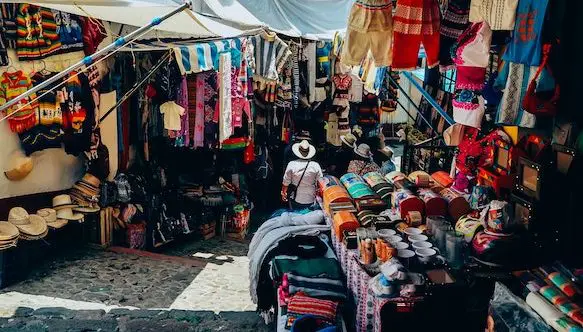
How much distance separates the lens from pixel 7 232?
7.05m

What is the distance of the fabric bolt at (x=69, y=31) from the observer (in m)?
7.18

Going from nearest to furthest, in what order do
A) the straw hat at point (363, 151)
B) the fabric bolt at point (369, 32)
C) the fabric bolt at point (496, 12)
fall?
1. the fabric bolt at point (496, 12)
2. the fabric bolt at point (369, 32)
3. the straw hat at point (363, 151)

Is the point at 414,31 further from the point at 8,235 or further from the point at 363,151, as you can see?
the point at 363,151

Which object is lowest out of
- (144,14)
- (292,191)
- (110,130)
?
(292,191)

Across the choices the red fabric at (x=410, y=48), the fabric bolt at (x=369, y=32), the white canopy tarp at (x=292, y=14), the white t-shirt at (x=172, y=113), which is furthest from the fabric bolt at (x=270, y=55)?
the red fabric at (x=410, y=48)

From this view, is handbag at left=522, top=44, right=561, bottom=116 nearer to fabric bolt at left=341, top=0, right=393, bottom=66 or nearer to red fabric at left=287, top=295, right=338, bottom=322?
fabric bolt at left=341, top=0, right=393, bottom=66

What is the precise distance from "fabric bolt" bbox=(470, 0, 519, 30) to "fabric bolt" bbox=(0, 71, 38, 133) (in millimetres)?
5431

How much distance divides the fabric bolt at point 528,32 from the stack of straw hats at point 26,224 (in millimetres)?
6599

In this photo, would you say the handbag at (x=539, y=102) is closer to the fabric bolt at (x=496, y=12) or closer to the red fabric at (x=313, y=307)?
the fabric bolt at (x=496, y=12)

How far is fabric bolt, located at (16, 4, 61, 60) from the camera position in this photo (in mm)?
6738

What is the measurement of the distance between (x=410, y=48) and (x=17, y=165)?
18.9ft

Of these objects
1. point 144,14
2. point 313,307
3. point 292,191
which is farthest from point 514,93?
point 292,191

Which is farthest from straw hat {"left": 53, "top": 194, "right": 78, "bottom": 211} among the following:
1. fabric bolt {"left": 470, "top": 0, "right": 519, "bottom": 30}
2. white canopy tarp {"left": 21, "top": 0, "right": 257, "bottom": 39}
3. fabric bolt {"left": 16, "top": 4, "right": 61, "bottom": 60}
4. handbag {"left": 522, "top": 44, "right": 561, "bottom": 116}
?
handbag {"left": 522, "top": 44, "right": 561, "bottom": 116}

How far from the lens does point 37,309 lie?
653cm
